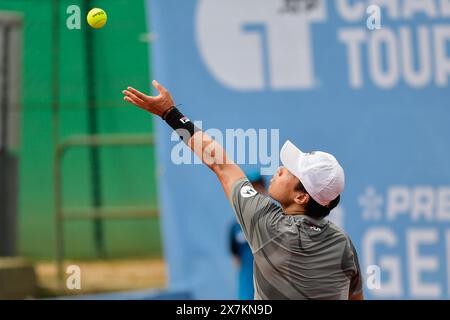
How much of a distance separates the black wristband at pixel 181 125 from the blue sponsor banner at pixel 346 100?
2822 millimetres

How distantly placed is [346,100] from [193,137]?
315 centimetres

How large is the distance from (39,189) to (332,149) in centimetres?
302

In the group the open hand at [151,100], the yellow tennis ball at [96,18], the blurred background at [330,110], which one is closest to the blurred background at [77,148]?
the blurred background at [330,110]

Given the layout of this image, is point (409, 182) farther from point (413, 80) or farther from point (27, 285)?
point (27, 285)

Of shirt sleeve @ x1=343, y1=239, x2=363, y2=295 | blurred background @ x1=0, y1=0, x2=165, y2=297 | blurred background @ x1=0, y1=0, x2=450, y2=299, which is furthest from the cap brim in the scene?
blurred background @ x1=0, y1=0, x2=165, y2=297

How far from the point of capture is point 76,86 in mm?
8062

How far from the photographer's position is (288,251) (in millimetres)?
3143

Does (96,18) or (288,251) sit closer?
(288,251)

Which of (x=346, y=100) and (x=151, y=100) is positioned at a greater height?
(x=346, y=100)

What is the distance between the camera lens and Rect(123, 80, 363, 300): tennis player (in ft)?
10.3

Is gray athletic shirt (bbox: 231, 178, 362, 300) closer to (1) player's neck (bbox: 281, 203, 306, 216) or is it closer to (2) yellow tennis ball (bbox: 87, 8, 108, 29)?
(1) player's neck (bbox: 281, 203, 306, 216)

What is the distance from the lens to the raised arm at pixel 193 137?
10.6 feet

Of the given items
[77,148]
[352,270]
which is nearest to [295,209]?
[352,270]

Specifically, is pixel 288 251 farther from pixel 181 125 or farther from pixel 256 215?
pixel 181 125
